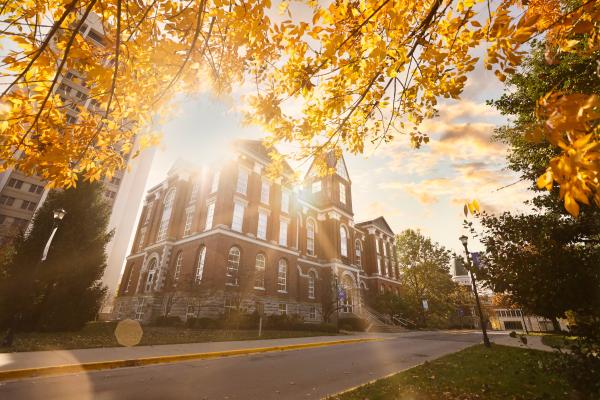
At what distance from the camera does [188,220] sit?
84.1 feet

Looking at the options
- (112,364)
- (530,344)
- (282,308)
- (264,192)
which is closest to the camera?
(112,364)

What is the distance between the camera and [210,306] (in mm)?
19203

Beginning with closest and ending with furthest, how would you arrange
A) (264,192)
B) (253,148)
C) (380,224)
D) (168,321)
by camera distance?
(168,321), (253,148), (264,192), (380,224)

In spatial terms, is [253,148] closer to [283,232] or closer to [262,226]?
[262,226]

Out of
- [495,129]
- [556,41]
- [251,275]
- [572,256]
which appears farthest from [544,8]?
[251,275]

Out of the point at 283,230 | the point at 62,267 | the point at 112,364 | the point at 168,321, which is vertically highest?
the point at 283,230

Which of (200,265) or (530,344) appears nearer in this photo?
(530,344)

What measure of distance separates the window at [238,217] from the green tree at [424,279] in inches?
916

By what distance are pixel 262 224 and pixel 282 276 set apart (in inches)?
206

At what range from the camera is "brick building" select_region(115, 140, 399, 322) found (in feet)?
68.7

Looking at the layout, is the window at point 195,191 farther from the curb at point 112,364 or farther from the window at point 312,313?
the curb at point 112,364

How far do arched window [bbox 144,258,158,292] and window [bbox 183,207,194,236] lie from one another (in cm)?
417

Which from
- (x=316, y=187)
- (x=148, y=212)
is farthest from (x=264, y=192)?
(x=148, y=212)

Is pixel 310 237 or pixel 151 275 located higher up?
pixel 310 237
